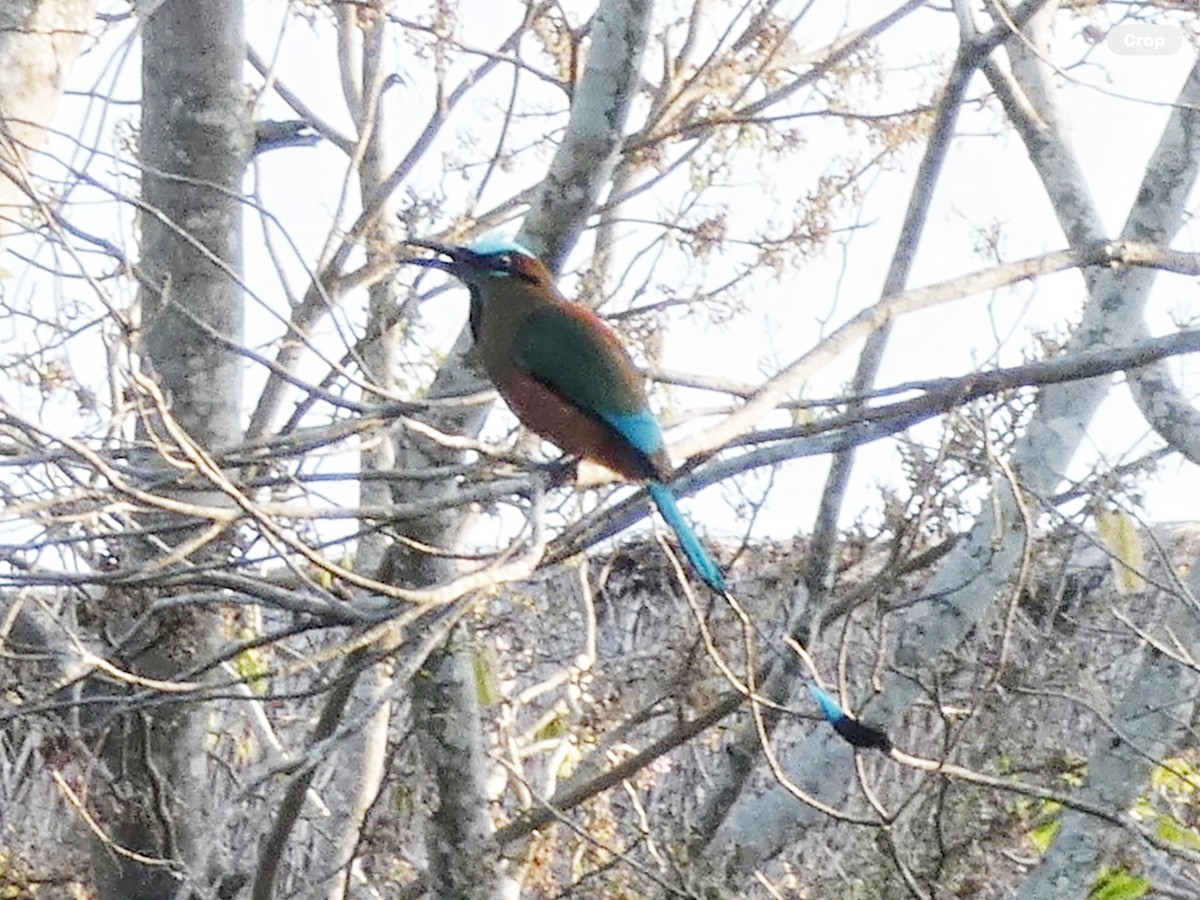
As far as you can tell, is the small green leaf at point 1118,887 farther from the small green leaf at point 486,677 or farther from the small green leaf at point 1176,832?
the small green leaf at point 486,677

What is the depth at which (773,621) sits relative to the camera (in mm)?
3969

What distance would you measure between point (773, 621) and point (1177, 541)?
161 cm

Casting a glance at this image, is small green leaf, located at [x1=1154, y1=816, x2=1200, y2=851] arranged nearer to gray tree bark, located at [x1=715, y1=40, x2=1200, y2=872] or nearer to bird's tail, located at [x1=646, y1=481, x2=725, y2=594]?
gray tree bark, located at [x1=715, y1=40, x2=1200, y2=872]

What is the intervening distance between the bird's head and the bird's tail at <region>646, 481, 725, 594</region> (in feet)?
1.73

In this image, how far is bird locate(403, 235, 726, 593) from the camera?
2.46 m

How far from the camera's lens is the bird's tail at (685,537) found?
217 cm

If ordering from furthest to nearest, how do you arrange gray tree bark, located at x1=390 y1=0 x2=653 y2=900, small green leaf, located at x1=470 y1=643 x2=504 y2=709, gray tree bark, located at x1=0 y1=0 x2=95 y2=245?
1. small green leaf, located at x1=470 y1=643 x2=504 y2=709
2. gray tree bark, located at x1=390 y1=0 x2=653 y2=900
3. gray tree bark, located at x1=0 y1=0 x2=95 y2=245

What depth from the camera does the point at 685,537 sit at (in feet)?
7.32

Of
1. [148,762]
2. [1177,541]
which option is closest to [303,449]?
[148,762]

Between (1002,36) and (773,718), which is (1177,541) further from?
(1002,36)

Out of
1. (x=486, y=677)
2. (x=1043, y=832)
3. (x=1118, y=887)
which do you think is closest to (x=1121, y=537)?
(x=1118, y=887)

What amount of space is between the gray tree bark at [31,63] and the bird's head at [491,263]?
0.62 meters

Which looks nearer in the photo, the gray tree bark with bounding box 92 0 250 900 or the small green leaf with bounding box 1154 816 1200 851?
the small green leaf with bounding box 1154 816 1200 851

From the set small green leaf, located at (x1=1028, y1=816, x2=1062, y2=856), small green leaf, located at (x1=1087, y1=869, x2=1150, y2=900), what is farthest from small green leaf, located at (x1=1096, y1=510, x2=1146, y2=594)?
small green leaf, located at (x1=1028, y1=816, x2=1062, y2=856)
